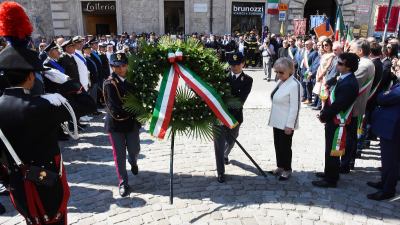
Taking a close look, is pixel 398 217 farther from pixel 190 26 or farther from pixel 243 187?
pixel 190 26

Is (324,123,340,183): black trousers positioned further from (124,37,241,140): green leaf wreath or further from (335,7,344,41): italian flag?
(335,7,344,41): italian flag

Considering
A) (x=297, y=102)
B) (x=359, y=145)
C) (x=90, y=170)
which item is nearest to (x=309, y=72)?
(x=359, y=145)

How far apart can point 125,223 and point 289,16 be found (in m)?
21.4

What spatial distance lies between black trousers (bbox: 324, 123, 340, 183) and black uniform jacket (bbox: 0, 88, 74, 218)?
11.2 feet

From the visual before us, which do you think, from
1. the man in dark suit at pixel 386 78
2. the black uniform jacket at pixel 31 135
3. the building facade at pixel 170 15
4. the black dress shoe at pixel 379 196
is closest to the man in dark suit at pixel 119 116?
the black uniform jacket at pixel 31 135

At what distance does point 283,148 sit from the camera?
4953mm

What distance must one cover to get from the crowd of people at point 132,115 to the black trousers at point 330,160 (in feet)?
0.05

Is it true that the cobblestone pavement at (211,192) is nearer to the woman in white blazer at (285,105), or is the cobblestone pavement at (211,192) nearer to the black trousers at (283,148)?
the black trousers at (283,148)

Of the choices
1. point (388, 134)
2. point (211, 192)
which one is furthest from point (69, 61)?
point (388, 134)

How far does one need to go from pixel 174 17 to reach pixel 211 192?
19507mm

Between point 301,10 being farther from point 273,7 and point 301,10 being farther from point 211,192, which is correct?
point 211,192

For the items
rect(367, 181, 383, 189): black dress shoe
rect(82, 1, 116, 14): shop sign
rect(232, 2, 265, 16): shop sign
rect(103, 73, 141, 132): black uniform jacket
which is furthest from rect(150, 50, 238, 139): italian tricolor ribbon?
rect(232, 2, 265, 16): shop sign

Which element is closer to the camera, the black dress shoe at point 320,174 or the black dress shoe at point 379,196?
the black dress shoe at point 379,196

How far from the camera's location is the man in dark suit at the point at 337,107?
4398 millimetres
